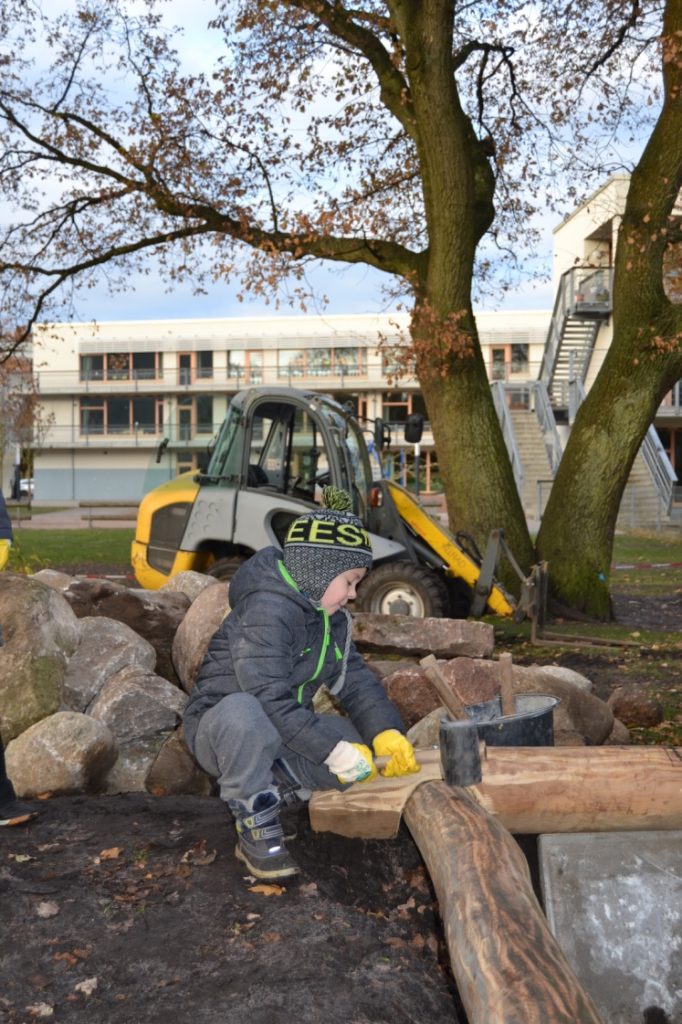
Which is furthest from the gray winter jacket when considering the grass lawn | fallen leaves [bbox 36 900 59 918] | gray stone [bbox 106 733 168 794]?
the grass lawn

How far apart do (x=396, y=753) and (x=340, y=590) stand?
2.05ft

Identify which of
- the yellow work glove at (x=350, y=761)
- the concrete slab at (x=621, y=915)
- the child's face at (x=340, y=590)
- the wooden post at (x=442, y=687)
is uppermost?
the child's face at (x=340, y=590)

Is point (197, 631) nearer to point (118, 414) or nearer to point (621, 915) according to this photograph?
point (621, 915)

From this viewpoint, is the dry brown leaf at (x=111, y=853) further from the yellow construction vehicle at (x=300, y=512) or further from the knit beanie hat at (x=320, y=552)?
the yellow construction vehicle at (x=300, y=512)

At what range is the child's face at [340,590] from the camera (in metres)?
3.85

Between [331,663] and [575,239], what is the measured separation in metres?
38.8

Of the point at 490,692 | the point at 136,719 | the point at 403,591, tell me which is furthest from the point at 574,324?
the point at 136,719

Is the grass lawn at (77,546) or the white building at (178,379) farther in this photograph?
the white building at (178,379)

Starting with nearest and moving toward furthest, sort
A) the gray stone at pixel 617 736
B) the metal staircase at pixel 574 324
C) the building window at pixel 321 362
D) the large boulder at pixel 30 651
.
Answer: the large boulder at pixel 30 651
the gray stone at pixel 617 736
the metal staircase at pixel 574 324
the building window at pixel 321 362

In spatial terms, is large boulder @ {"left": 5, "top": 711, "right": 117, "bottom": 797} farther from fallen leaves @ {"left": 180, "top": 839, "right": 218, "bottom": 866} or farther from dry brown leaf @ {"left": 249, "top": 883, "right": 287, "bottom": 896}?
dry brown leaf @ {"left": 249, "top": 883, "right": 287, "bottom": 896}

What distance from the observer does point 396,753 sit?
3904 millimetres

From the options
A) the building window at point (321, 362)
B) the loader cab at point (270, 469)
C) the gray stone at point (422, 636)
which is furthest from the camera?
the building window at point (321, 362)

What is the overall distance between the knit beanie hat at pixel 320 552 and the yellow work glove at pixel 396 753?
0.58m

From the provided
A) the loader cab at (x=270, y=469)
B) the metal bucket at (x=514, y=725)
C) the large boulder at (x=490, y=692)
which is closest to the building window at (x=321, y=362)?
the loader cab at (x=270, y=469)
